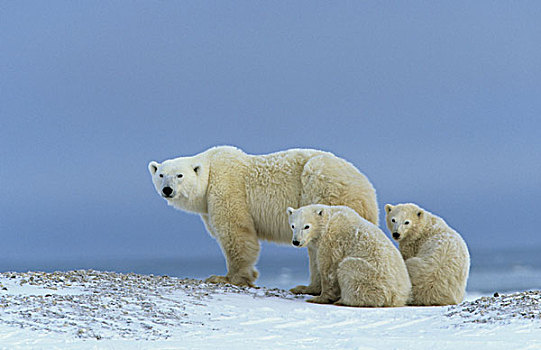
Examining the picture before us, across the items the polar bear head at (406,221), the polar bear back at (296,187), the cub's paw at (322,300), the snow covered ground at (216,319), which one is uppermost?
the polar bear back at (296,187)

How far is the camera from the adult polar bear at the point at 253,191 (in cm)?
927

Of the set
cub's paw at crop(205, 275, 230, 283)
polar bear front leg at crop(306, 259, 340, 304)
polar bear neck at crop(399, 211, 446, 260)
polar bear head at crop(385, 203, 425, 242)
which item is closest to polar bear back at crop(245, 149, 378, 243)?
polar bear head at crop(385, 203, 425, 242)

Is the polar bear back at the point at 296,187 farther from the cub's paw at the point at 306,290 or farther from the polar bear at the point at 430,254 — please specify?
the cub's paw at the point at 306,290

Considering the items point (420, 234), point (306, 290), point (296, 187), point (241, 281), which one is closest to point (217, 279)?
point (241, 281)

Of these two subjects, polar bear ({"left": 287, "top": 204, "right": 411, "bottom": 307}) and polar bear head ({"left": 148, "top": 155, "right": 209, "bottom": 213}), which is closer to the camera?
polar bear ({"left": 287, "top": 204, "right": 411, "bottom": 307})

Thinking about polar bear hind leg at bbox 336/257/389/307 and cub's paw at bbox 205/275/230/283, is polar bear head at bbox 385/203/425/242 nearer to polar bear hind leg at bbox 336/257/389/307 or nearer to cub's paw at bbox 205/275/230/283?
polar bear hind leg at bbox 336/257/389/307

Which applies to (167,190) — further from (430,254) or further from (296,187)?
(430,254)

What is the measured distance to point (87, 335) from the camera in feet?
18.1

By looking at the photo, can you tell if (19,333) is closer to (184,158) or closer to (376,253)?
(376,253)

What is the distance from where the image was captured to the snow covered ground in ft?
17.7

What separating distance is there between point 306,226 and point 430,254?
176 centimetres

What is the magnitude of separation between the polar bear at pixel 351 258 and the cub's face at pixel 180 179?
1966mm

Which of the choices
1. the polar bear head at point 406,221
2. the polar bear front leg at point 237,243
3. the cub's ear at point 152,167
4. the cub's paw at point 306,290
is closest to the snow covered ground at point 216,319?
the cub's paw at point 306,290

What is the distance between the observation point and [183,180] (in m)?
9.52
